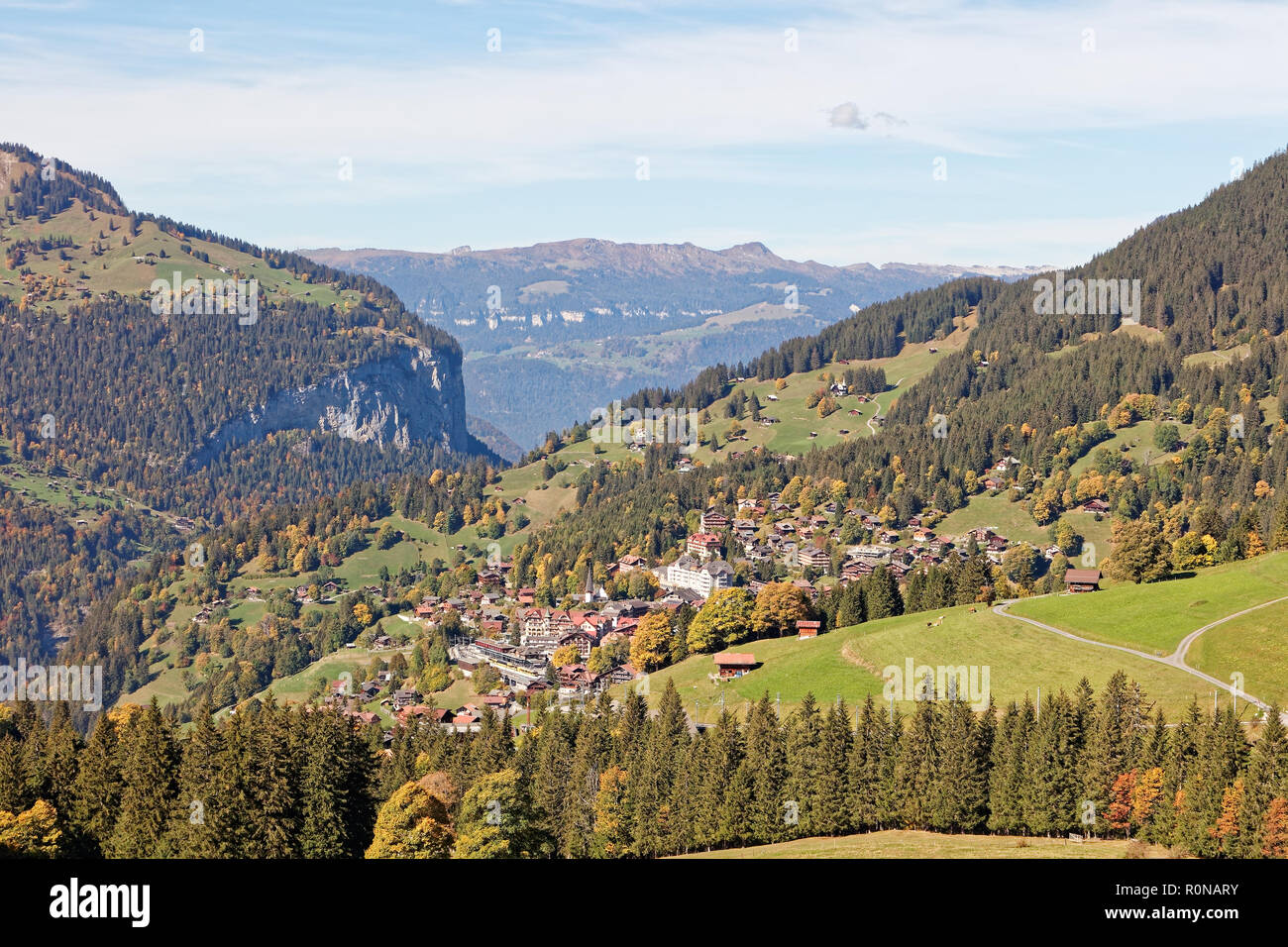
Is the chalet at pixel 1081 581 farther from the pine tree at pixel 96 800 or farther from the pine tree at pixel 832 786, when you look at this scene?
the pine tree at pixel 96 800

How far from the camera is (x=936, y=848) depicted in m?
69.9

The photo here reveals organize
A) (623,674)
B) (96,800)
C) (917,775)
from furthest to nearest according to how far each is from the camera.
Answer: (623,674)
(917,775)
(96,800)

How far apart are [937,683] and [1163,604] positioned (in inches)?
1183

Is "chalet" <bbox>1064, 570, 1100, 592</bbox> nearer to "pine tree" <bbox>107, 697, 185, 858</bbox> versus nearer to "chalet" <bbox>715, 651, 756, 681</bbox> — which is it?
"chalet" <bbox>715, 651, 756, 681</bbox>

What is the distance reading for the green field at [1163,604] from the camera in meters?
119

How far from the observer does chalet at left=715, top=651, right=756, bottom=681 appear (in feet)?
438

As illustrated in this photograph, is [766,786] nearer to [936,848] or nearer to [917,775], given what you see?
[917,775]

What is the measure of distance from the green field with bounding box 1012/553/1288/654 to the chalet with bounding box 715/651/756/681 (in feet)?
97.1

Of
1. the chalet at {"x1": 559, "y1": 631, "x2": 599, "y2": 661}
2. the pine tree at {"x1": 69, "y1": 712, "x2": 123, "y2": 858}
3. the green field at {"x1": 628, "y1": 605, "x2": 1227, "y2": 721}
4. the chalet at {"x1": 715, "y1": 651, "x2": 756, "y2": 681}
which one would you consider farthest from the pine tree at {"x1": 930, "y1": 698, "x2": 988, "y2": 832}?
the chalet at {"x1": 559, "y1": 631, "x2": 599, "y2": 661}

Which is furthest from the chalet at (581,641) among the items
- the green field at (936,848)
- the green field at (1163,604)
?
the green field at (936,848)

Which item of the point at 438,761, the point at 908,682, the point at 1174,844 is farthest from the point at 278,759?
the point at 908,682

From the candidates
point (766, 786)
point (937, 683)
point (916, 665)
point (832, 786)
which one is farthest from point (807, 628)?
point (832, 786)
